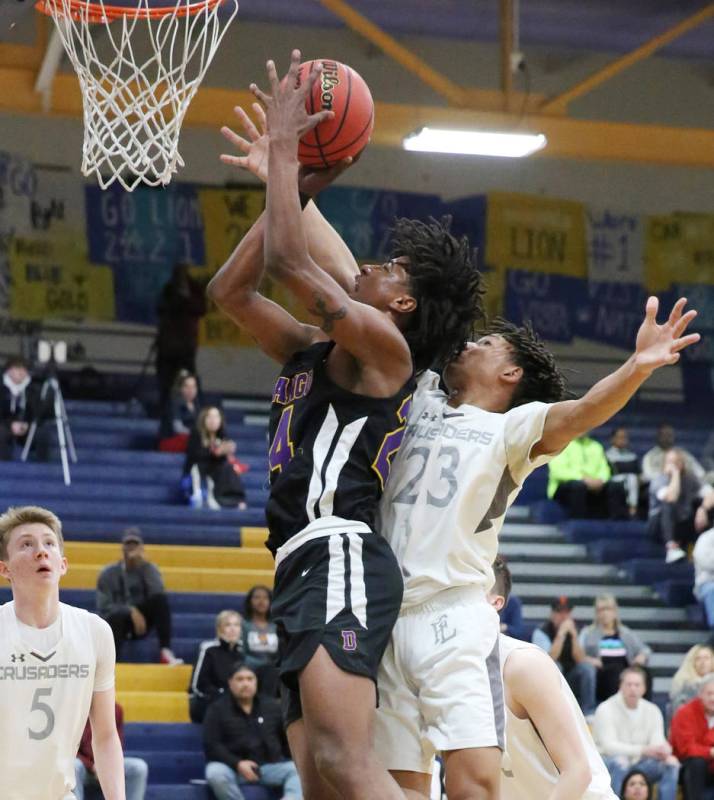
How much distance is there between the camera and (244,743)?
37.2 feet

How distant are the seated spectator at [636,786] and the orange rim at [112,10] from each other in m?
6.50

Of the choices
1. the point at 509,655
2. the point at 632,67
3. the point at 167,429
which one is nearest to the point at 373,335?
the point at 509,655

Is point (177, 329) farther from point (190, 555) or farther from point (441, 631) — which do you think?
point (441, 631)

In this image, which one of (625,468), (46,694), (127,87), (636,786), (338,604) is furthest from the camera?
(625,468)

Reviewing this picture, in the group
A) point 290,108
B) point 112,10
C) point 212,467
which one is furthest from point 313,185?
point 212,467

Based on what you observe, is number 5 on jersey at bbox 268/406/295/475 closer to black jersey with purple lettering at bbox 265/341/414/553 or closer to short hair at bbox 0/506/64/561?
black jersey with purple lettering at bbox 265/341/414/553

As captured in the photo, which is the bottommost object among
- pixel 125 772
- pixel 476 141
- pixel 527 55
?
pixel 125 772

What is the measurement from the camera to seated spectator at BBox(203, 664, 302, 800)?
440 inches

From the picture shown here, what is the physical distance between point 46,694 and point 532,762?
1744mm

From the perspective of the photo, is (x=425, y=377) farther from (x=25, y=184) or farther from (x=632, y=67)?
Answer: (x=632, y=67)

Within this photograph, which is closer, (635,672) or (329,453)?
(329,453)

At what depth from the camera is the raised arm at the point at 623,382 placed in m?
4.57

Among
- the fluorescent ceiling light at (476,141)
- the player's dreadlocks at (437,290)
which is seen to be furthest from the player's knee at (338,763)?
the fluorescent ceiling light at (476,141)

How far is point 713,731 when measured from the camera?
1177 cm
